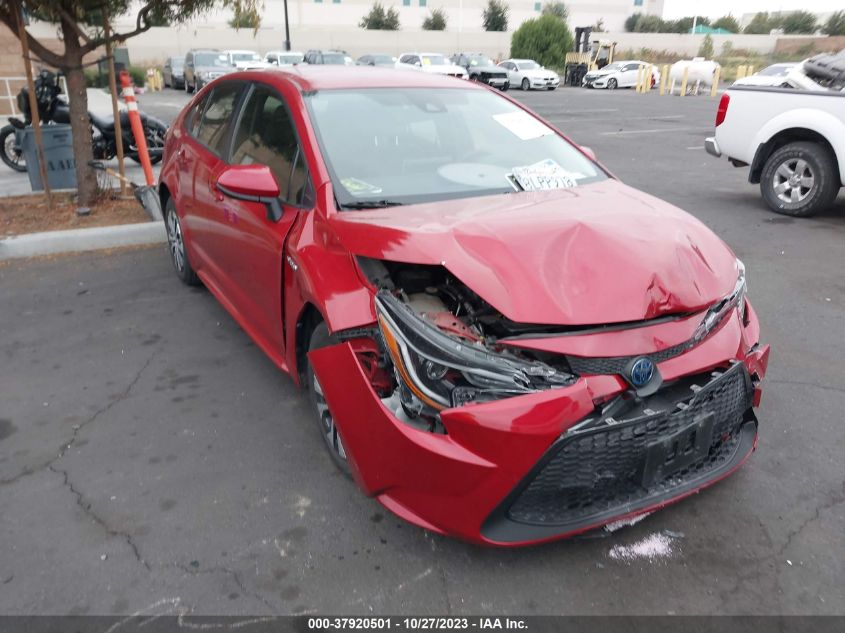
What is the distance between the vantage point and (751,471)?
305cm

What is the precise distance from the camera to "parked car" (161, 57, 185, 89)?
32766 mm

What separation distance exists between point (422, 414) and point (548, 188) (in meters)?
1.52

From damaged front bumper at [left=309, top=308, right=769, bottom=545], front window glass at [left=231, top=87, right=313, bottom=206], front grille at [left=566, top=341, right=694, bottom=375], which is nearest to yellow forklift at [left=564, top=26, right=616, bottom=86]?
front window glass at [left=231, top=87, right=313, bottom=206]

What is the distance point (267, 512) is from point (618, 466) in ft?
4.77

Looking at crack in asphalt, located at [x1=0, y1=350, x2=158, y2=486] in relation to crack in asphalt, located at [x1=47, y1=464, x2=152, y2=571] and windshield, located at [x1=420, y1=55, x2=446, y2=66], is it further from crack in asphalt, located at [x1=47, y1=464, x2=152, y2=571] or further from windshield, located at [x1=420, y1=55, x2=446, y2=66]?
windshield, located at [x1=420, y1=55, x2=446, y2=66]

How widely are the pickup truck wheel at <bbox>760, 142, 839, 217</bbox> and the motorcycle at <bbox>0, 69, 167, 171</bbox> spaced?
7.19 meters

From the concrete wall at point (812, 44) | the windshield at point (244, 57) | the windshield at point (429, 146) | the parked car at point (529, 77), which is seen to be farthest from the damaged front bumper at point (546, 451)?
the concrete wall at point (812, 44)

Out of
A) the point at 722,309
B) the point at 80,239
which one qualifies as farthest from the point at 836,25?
the point at 722,309

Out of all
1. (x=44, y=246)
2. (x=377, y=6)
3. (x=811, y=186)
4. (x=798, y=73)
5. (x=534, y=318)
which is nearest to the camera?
(x=534, y=318)

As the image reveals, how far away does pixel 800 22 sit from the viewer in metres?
78.6

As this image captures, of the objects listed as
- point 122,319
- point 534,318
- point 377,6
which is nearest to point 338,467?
point 534,318

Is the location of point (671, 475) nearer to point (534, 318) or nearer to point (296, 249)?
point (534, 318)

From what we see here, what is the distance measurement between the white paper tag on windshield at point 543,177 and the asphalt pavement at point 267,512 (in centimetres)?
158

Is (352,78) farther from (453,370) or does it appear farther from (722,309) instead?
(722,309)
